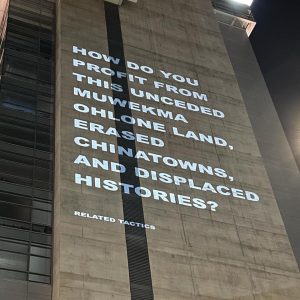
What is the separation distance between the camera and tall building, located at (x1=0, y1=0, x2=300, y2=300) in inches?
1359

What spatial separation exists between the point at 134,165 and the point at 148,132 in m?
3.88

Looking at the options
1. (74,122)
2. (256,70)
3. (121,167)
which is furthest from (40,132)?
(256,70)

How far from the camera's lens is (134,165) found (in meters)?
40.5

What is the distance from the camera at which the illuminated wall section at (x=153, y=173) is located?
34.7m

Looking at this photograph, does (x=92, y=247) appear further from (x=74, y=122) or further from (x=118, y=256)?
(x=74, y=122)

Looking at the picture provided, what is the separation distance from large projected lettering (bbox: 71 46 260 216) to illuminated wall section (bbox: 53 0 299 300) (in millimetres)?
92

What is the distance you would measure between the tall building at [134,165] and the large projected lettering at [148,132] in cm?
10

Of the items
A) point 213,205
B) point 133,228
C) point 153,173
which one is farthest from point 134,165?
point 213,205

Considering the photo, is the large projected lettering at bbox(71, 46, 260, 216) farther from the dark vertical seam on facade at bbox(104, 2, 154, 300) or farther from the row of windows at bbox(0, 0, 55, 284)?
the row of windows at bbox(0, 0, 55, 284)

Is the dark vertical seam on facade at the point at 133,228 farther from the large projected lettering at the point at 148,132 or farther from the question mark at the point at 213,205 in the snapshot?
the question mark at the point at 213,205

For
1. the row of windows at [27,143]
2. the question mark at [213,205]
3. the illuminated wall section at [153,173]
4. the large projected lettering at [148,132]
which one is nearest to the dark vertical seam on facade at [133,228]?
the illuminated wall section at [153,173]

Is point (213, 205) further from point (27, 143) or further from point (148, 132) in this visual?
point (27, 143)

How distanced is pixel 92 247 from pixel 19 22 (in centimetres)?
2194

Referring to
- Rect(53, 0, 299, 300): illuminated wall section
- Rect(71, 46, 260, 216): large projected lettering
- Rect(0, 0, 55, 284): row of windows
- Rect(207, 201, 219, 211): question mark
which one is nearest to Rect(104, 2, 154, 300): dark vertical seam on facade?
Rect(53, 0, 299, 300): illuminated wall section
